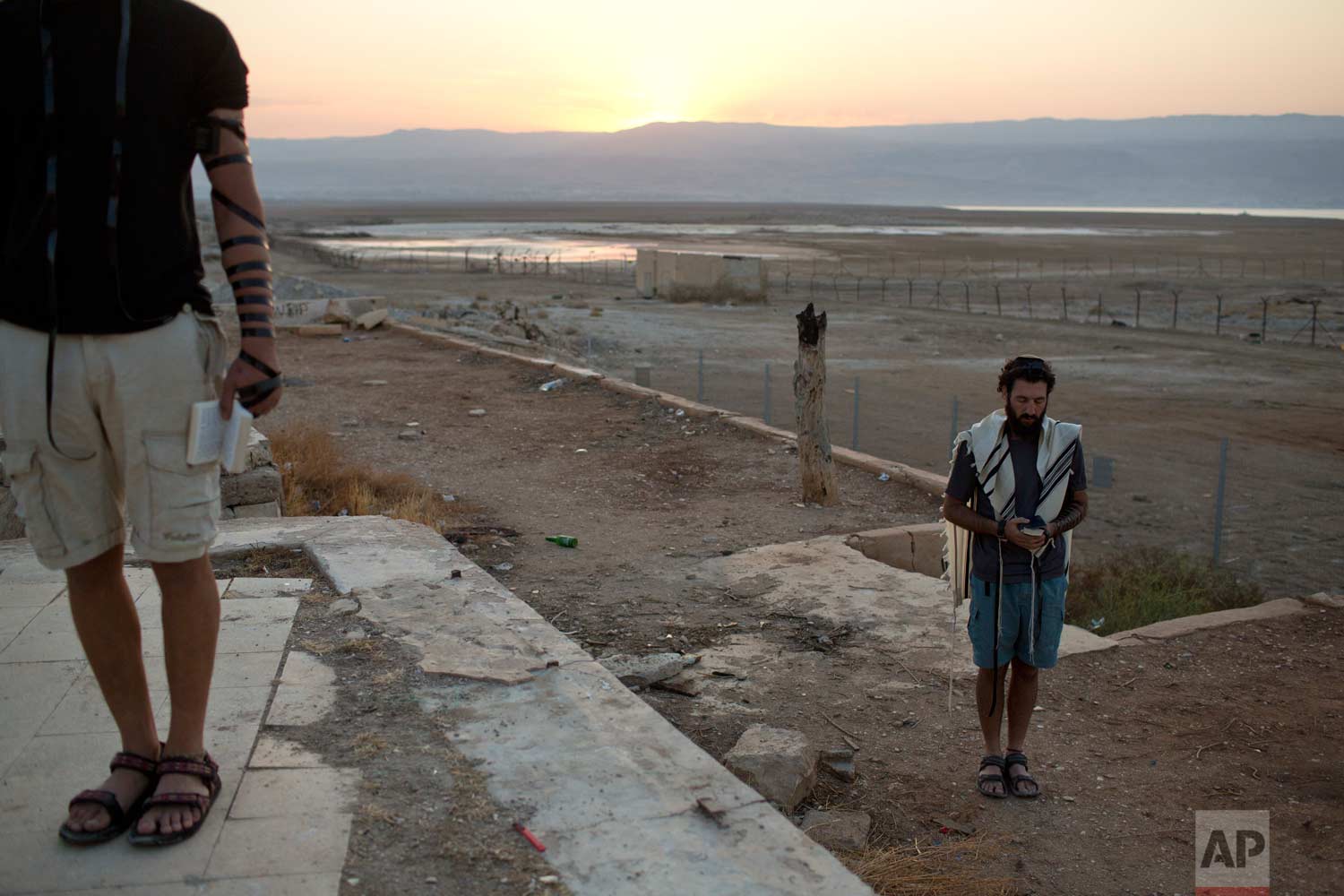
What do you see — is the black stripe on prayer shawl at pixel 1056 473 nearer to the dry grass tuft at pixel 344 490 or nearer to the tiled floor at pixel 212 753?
the tiled floor at pixel 212 753

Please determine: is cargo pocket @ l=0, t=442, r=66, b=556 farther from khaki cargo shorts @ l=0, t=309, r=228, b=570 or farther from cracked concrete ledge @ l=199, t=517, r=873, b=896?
cracked concrete ledge @ l=199, t=517, r=873, b=896

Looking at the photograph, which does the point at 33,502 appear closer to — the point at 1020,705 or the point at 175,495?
the point at 175,495

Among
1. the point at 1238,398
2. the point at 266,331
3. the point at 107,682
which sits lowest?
the point at 1238,398

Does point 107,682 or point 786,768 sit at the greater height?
point 107,682

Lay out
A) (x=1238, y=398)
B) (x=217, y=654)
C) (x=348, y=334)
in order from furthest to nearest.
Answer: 1. (x=348, y=334)
2. (x=1238, y=398)
3. (x=217, y=654)

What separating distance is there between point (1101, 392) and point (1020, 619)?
1542 centimetres

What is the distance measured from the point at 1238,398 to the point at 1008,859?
15874 mm

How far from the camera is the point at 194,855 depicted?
8.59 ft

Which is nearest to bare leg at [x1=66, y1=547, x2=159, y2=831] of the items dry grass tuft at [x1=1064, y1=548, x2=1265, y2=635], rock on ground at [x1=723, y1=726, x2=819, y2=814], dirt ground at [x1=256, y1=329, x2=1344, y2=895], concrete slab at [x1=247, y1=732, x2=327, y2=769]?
concrete slab at [x1=247, y1=732, x2=327, y2=769]

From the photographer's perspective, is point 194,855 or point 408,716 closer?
point 194,855

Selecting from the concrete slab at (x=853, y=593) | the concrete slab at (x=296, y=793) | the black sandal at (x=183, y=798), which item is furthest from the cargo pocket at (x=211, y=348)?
the concrete slab at (x=853, y=593)

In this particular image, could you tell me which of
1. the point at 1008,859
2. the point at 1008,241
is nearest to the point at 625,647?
the point at 1008,859

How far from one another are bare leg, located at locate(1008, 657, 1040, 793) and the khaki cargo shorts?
116 inches

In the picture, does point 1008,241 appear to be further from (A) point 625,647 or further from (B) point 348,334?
(A) point 625,647
